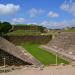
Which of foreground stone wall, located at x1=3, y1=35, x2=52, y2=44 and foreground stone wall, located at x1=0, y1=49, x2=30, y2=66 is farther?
foreground stone wall, located at x1=3, y1=35, x2=52, y2=44

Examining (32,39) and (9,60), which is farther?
(32,39)

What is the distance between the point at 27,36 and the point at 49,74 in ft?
89.9

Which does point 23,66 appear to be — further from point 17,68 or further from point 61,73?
point 61,73

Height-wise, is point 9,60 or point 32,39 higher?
point 9,60

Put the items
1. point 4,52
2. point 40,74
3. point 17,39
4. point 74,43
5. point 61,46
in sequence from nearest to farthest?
point 40,74
point 4,52
point 74,43
point 61,46
point 17,39

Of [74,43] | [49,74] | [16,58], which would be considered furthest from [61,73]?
[74,43]

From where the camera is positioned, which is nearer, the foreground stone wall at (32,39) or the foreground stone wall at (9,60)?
the foreground stone wall at (9,60)

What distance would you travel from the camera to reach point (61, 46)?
28328 mm

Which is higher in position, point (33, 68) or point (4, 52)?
point (4, 52)

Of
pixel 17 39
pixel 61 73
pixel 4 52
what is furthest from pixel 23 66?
pixel 17 39

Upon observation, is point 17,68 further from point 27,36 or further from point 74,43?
point 27,36

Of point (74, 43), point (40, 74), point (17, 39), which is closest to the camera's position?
point (40, 74)

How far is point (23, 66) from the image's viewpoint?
11297 mm

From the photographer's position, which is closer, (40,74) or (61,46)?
(40,74)
